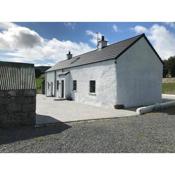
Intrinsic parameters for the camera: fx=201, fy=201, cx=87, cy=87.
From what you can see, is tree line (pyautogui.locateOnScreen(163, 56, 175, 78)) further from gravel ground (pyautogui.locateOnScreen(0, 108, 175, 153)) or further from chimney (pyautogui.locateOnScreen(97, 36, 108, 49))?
gravel ground (pyautogui.locateOnScreen(0, 108, 175, 153))

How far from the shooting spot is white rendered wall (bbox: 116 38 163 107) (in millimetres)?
14969

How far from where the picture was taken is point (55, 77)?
26.7 m

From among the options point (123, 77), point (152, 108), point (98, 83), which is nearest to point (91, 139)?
point (152, 108)

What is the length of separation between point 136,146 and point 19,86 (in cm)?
545

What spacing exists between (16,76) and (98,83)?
844 cm

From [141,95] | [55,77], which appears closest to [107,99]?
[141,95]

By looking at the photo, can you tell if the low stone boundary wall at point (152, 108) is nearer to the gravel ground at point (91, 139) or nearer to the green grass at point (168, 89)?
the gravel ground at point (91, 139)

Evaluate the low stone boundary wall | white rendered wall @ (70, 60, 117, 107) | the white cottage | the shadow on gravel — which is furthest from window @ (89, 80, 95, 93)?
the shadow on gravel

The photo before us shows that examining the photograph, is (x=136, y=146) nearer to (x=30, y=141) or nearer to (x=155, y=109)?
(x=30, y=141)

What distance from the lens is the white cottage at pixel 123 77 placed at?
14.9 meters

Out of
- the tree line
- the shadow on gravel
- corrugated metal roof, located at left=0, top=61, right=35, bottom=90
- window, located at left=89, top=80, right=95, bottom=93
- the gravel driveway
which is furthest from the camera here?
the tree line

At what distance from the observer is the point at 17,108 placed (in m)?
8.54

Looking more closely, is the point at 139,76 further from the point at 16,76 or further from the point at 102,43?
the point at 16,76

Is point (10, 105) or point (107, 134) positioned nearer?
point (107, 134)
